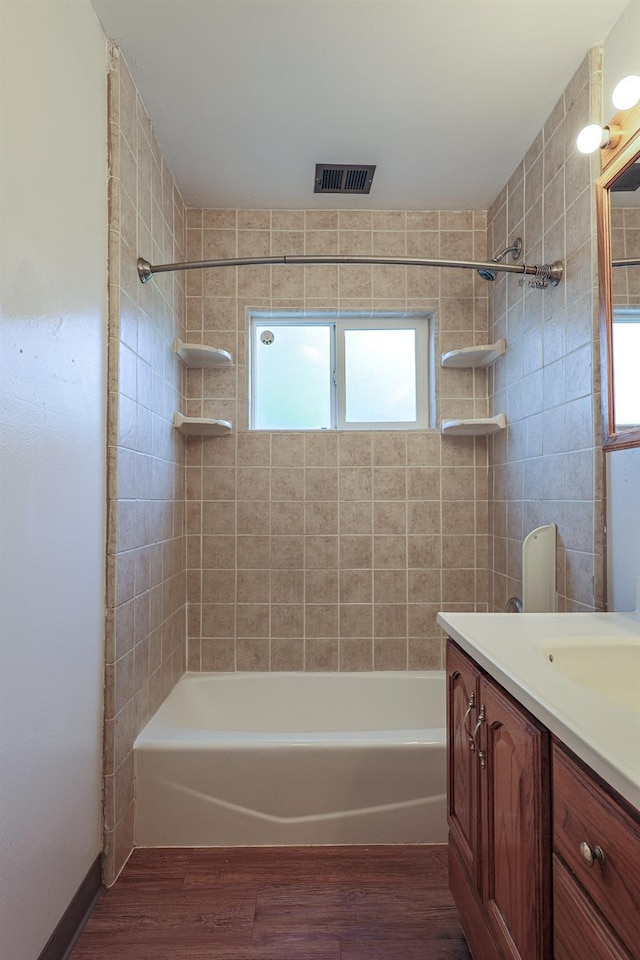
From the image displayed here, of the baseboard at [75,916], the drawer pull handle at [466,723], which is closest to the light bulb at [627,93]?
the drawer pull handle at [466,723]

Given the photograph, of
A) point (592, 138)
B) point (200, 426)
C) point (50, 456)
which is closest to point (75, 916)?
point (50, 456)

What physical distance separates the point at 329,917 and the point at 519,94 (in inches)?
104

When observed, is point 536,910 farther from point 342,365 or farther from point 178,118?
point 178,118

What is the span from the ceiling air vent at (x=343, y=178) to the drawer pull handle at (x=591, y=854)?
234 cm

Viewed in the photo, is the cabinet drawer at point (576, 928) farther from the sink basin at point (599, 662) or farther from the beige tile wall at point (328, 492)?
the beige tile wall at point (328, 492)

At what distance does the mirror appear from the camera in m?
1.45

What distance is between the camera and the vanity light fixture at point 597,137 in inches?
59.1

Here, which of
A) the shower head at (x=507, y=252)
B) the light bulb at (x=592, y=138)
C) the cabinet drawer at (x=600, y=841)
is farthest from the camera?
the shower head at (x=507, y=252)

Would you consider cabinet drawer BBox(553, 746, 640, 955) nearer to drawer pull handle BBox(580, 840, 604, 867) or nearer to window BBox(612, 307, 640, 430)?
drawer pull handle BBox(580, 840, 604, 867)

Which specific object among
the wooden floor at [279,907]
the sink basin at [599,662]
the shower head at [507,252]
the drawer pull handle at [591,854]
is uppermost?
the shower head at [507,252]

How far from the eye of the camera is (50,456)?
1284 millimetres

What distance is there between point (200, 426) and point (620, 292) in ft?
5.42

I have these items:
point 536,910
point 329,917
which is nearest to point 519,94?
point 536,910

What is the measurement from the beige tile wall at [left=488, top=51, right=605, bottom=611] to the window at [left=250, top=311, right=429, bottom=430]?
1.48 feet
